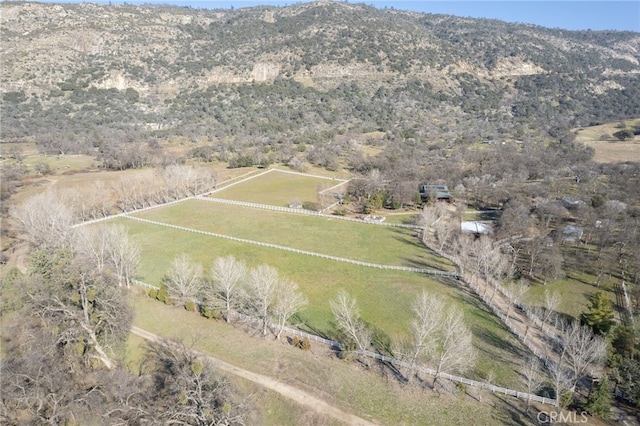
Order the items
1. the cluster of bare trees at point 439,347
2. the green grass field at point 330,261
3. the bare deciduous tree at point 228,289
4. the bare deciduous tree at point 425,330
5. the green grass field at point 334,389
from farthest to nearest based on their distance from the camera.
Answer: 1. the bare deciduous tree at point 228,289
2. the green grass field at point 330,261
3. the bare deciduous tree at point 425,330
4. the cluster of bare trees at point 439,347
5. the green grass field at point 334,389

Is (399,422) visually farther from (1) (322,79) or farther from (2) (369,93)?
(1) (322,79)

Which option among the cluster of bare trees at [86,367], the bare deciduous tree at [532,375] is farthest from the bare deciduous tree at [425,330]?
the cluster of bare trees at [86,367]

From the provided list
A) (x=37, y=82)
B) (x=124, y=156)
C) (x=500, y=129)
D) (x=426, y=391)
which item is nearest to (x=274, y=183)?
(x=124, y=156)

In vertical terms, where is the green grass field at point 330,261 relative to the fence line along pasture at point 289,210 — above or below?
below

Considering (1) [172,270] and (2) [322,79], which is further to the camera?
(2) [322,79]

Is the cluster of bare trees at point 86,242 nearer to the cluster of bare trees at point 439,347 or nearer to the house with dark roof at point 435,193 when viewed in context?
the cluster of bare trees at point 439,347

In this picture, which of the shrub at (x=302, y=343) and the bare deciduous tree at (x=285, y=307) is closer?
the shrub at (x=302, y=343)

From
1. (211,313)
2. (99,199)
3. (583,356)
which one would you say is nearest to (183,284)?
(211,313)

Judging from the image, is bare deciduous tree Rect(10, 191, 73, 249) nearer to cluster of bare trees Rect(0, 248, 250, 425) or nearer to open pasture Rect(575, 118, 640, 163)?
cluster of bare trees Rect(0, 248, 250, 425)
